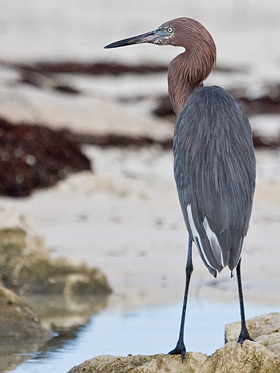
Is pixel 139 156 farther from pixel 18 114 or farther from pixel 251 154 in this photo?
pixel 251 154

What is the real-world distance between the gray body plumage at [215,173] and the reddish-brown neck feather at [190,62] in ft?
1.18

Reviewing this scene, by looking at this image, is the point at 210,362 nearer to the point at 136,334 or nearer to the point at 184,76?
the point at 184,76

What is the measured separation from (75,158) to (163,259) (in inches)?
188

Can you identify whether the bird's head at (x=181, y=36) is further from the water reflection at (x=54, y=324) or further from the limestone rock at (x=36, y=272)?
the limestone rock at (x=36, y=272)

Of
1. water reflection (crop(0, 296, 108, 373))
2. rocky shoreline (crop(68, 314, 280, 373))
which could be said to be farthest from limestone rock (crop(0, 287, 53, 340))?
rocky shoreline (crop(68, 314, 280, 373))

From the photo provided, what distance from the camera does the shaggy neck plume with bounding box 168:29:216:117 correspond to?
485 cm

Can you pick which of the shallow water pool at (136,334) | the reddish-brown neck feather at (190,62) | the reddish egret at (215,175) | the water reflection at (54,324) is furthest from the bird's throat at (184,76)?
the water reflection at (54,324)

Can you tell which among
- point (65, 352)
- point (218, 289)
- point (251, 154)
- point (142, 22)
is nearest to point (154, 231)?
Answer: point (218, 289)

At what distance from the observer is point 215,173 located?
14.0 ft

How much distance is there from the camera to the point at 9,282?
7.41m

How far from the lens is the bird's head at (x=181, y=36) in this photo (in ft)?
15.9

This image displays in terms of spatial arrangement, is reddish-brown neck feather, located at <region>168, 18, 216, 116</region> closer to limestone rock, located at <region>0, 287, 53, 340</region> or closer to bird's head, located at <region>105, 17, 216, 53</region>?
bird's head, located at <region>105, 17, 216, 53</region>

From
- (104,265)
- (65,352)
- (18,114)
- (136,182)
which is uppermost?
(18,114)

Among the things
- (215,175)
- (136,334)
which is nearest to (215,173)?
(215,175)
